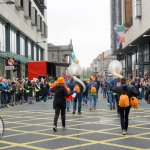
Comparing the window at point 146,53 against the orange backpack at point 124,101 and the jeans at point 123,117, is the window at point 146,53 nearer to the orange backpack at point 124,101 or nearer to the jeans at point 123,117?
the jeans at point 123,117

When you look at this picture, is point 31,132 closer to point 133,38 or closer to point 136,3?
point 136,3

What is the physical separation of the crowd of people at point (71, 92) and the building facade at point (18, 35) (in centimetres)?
596

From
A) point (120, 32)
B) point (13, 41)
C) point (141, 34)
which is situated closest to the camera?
point (13, 41)

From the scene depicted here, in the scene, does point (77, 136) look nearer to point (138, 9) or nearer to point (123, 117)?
point (123, 117)

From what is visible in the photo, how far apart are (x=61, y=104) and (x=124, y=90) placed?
6.51ft

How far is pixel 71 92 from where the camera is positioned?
38.6ft

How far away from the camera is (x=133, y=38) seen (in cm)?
4772

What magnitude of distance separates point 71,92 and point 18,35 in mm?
29701

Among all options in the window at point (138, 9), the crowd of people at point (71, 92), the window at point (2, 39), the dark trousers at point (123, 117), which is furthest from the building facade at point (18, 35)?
the dark trousers at point (123, 117)

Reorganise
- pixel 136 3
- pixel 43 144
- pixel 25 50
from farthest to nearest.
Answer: pixel 25 50
pixel 136 3
pixel 43 144

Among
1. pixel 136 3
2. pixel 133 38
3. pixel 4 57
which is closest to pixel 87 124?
pixel 4 57

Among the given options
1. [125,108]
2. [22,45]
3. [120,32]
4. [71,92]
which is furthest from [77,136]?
[120,32]

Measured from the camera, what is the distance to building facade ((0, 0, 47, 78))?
3256 centimetres

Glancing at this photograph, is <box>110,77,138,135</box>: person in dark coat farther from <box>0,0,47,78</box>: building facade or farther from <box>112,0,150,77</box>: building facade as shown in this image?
<box>112,0,150,77</box>: building facade
